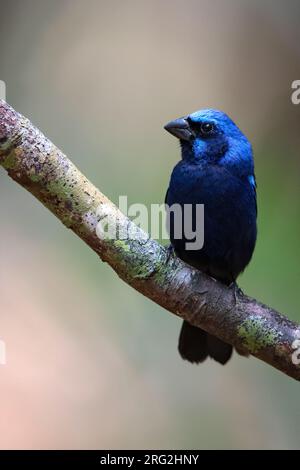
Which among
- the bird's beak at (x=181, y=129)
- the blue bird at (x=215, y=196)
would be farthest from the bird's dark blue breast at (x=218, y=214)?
the bird's beak at (x=181, y=129)

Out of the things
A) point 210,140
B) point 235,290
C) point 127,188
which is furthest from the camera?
point 127,188

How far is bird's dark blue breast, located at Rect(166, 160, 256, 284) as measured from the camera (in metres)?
3.40

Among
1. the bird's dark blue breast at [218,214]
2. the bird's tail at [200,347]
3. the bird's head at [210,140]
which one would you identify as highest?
the bird's head at [210,140]

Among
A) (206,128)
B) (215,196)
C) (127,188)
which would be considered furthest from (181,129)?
(127,188)

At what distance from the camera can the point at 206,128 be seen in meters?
3.57

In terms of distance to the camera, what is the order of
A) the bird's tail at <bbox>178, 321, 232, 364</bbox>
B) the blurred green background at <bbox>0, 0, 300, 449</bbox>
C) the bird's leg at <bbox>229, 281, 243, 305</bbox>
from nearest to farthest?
the bird's leg at <bbox>229, 281, 243, 305</bbox>
the bird's tail at <bbox>178, 321, 232, 364</bbox>
the blurred green background at <bbox>0, 0, 300, 449</bbox>

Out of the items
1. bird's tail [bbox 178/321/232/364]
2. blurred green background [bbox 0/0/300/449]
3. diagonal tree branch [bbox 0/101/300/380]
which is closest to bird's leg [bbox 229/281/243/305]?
diagonal tree branch [bbox 0/101/300/380]

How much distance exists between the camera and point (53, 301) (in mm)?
5406

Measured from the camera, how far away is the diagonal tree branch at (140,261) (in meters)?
2.78

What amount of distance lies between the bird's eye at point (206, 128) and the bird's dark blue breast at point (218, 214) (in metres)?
0.20

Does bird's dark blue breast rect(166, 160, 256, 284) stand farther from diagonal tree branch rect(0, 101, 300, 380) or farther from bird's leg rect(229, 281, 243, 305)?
diagonal tree branch rect(0, 101, 300, 380)

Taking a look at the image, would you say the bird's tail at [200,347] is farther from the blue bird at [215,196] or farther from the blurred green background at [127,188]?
the blurred green background at [127,188]

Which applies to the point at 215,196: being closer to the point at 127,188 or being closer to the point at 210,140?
the point at 210,140

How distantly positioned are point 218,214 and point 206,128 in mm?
476
